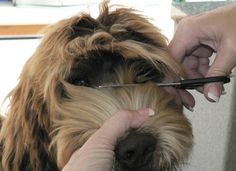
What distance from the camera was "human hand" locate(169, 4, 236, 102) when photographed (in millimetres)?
1023

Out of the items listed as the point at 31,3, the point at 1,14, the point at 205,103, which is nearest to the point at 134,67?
the point at 205,103

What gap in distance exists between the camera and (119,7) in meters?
1.17

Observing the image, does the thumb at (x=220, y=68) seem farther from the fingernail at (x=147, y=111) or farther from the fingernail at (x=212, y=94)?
the fingernail at (x=147, y=111)

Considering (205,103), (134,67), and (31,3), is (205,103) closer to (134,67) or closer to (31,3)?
(134,67)

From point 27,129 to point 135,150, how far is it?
0.38m

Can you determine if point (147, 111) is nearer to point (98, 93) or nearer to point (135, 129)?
point (135, 129)

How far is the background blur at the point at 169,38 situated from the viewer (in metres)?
1.59

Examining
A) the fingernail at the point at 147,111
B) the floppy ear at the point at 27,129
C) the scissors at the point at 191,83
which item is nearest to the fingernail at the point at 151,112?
the fingernail at the point at 147,111

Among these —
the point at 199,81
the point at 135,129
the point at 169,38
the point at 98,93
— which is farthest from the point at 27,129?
the point at 169,38

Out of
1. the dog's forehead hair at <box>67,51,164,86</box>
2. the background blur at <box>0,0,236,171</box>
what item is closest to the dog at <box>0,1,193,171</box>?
the dog's forehead hair at <box>67,51,164,86</box>

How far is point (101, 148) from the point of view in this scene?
0.80m

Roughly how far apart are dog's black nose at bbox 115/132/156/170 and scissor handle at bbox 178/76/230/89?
0.19 meters

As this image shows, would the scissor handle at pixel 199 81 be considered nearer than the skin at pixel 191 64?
No

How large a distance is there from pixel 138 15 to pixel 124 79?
7.7 inches
